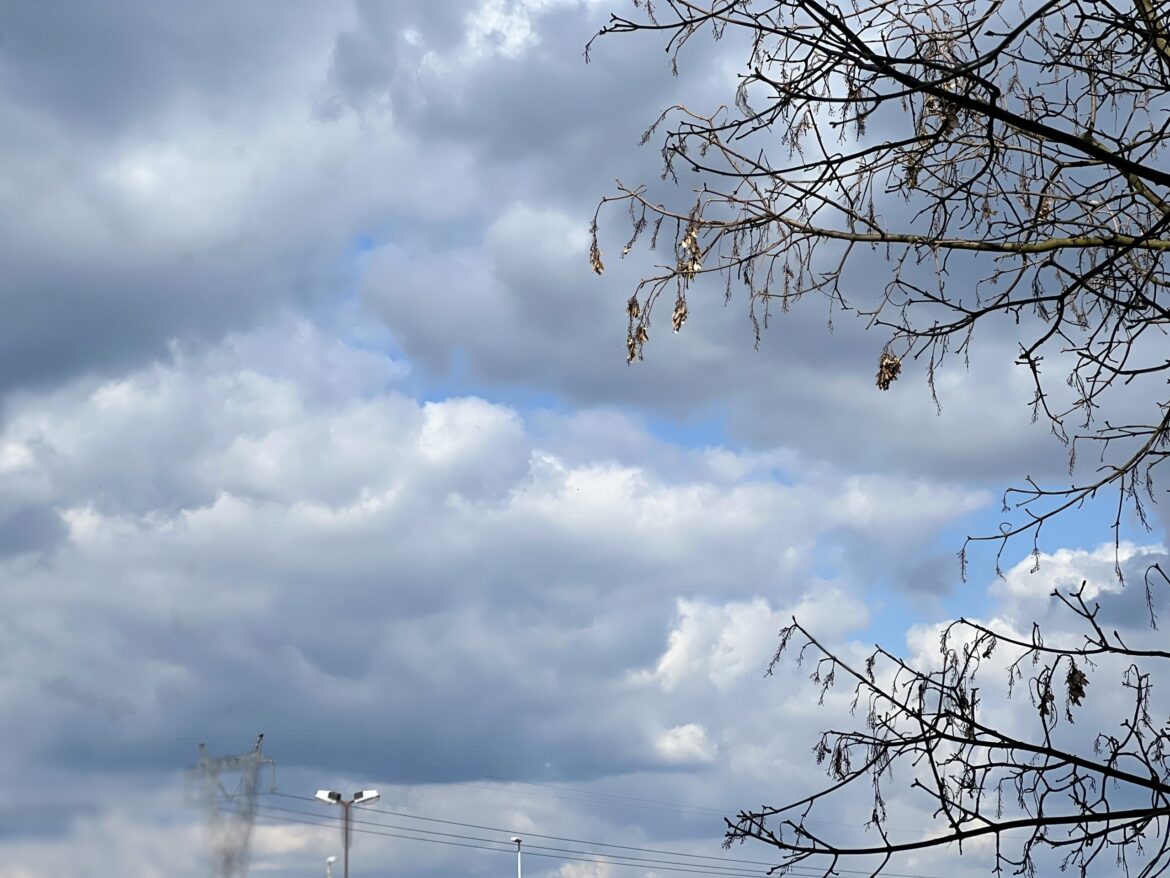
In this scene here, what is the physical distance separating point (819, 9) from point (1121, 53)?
6.77ft

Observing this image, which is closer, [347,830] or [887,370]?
[887,370]

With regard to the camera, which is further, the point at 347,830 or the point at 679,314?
the point at 347,830

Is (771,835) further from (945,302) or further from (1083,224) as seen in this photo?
(1083,224)

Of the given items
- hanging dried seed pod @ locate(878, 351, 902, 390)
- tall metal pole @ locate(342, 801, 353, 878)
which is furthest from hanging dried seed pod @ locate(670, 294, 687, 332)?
tall metal pole @ locate(342, 801, 353, 878)

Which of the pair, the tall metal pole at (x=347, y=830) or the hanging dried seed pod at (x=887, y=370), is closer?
the hanging dried seed pod at (x=887, y=370)

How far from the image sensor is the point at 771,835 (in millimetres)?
4781

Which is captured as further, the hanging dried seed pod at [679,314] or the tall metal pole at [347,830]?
the tall metal pole at [347,830]

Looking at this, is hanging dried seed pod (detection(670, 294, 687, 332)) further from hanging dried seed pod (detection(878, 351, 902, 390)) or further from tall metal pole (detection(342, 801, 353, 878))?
tall metal pole (detection(342, 801, 353, 878))

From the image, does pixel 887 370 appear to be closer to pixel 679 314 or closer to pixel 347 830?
pixel 679 314

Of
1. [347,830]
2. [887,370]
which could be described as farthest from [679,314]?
[347,830]

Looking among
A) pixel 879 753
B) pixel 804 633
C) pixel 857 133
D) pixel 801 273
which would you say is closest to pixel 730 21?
pixel 857 133

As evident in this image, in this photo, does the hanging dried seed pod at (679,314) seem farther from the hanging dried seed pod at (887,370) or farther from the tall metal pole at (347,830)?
the tall metal pole at (347,830)

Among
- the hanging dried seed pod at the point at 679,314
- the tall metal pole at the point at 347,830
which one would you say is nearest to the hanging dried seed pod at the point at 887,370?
the hanging dried seed pod at the point at 679,314

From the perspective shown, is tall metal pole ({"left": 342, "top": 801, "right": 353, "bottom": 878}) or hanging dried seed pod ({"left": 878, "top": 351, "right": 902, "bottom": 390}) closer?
hanging dried seed pod ({"left": 878, "top": 351, "right": 902, "bottom": 390})
